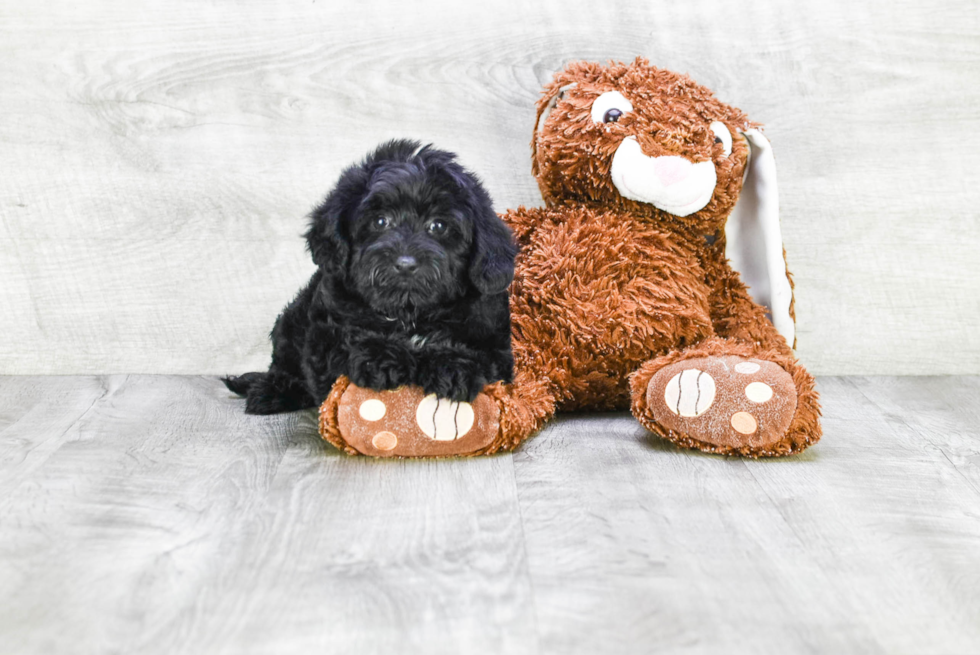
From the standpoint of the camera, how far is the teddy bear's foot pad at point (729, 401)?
1510 mm

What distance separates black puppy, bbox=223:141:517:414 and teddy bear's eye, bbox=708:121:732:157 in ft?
1.78

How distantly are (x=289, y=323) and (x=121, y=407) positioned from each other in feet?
1.40

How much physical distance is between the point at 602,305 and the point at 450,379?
40 cm

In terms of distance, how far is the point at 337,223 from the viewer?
145cm

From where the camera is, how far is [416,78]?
217 cm

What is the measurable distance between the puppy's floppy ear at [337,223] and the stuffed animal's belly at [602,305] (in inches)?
18.0

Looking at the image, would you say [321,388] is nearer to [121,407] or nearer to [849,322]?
[121,407]

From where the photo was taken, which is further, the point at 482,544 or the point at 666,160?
the point at 666,160

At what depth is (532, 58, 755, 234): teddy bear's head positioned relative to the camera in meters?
1.73

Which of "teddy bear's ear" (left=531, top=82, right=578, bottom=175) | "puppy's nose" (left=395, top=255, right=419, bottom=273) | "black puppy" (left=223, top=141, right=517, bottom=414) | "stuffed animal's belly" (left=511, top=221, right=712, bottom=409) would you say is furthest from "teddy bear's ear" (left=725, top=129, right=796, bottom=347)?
"puppy's nose" (left=395, top=255, right=419, bottom=273)

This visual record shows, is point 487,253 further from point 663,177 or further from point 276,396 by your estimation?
point 276,396

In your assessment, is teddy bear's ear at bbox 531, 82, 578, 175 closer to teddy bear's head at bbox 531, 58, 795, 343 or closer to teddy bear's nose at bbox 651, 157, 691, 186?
teddy bear's head at bbox 531, 58, 795, 343

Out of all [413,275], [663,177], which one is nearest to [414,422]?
[413,275]

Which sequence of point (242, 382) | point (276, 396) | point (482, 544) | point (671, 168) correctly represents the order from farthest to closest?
point (242, 382) < point (276, 396) < point (671, 168) < point (482, 544)
